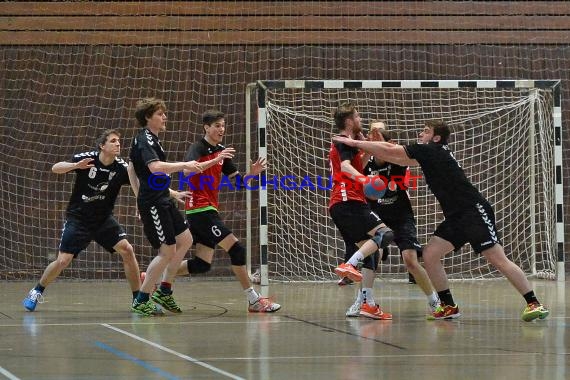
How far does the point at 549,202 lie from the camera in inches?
594

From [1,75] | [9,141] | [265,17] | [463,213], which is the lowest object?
[463,213]

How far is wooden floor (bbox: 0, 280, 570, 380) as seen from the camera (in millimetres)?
5746

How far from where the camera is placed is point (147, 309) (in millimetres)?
9188

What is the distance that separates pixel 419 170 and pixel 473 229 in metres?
6.81

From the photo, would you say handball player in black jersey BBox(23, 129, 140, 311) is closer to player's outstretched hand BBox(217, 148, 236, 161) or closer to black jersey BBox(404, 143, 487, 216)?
player's outstretched hand BBox(217, 148, 236, 161)

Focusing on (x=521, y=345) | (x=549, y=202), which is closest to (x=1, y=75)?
(x=549, y=202)

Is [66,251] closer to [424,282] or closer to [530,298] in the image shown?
[424,282]

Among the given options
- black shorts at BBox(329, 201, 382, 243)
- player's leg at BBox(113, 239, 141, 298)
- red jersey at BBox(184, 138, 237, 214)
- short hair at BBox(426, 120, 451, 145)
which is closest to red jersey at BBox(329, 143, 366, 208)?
Answer: black shorts at BBox(329, 201, 382, 243)

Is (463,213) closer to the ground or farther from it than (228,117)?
closer to the ground

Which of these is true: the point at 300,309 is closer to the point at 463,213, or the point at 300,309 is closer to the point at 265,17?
the point at 463,213

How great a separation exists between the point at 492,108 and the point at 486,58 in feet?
Result: 3.38

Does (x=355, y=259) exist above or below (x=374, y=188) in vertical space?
below

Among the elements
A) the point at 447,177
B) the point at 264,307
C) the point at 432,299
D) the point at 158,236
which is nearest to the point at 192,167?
the point at 158,236

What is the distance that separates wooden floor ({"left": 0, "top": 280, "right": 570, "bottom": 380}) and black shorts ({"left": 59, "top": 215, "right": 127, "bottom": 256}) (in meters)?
0.64
